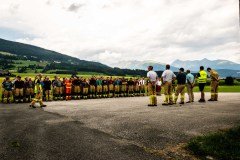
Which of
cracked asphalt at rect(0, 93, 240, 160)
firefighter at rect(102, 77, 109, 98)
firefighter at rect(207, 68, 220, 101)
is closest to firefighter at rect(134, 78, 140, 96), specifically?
firefighter at rect(102, 77, 109, 98)

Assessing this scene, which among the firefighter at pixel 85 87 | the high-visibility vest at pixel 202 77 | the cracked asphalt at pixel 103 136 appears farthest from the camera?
the firefighter at pixel 85 87

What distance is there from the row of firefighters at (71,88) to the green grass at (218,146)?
522 inches

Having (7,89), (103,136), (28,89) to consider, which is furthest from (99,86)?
(103,136)

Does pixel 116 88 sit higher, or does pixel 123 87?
pixel 123 87

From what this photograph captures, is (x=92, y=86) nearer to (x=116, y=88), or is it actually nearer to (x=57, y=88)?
(x=116, y=88)

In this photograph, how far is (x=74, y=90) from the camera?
2627 centimetres

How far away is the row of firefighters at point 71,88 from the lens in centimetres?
2297

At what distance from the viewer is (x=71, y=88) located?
84.9 ft

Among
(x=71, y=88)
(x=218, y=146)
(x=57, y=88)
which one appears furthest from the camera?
(x=71, y=88)

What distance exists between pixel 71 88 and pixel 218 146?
68.5 feet

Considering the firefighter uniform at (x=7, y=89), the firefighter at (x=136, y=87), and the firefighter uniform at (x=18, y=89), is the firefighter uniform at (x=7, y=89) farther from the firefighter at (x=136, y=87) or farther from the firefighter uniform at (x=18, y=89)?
the firefighter at (x=136, y=87)

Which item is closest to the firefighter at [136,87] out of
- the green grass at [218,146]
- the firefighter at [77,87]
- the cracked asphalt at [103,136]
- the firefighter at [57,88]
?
the firefighter at [77,87]

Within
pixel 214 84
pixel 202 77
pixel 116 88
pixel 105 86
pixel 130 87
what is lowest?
pixel 116 88

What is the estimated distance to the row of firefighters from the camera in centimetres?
2297
